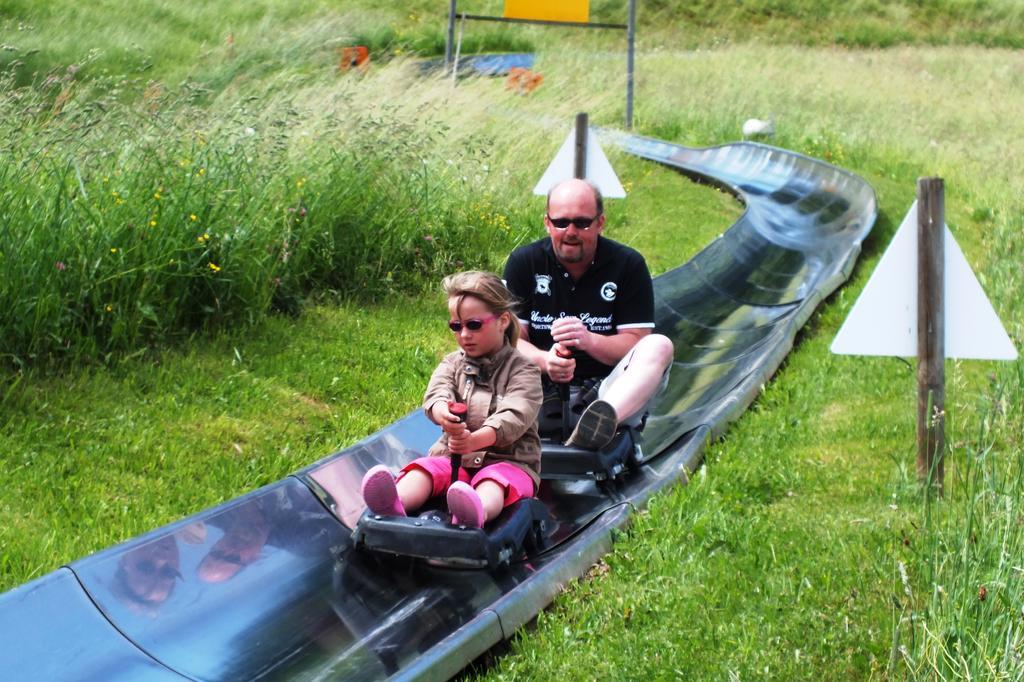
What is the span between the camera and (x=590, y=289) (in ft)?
17.8

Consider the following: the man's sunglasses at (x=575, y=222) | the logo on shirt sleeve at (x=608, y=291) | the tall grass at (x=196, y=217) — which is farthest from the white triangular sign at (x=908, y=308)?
the tall grass at (x=196, y=217)

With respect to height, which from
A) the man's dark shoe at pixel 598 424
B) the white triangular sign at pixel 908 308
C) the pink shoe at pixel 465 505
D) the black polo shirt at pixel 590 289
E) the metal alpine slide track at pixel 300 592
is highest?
the white triangular sign at pixel 908 308

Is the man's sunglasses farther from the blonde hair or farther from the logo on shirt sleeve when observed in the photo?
the blonde hair

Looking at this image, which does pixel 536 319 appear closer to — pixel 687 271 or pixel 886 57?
pixel 687 271

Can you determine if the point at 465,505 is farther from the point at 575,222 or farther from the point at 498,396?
the point at 575,222

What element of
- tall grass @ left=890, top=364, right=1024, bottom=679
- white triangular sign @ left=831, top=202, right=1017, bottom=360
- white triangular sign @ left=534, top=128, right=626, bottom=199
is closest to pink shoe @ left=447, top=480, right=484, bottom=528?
tall grass @ left=890, top=364, right=1024, bottom=679

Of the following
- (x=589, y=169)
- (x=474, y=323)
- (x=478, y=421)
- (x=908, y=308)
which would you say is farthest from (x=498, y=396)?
(x=589, y=169)

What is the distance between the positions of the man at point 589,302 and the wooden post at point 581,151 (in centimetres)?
226

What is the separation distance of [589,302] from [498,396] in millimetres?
1045

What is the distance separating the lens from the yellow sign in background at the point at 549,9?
15.8m

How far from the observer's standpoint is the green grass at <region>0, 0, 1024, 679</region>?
3811 mm

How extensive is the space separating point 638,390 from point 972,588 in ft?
6.97

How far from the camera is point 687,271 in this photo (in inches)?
368

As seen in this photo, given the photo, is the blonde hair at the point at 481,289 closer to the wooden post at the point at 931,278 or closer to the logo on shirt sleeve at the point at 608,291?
the logo on shirt sleeve at the point at 608,291
